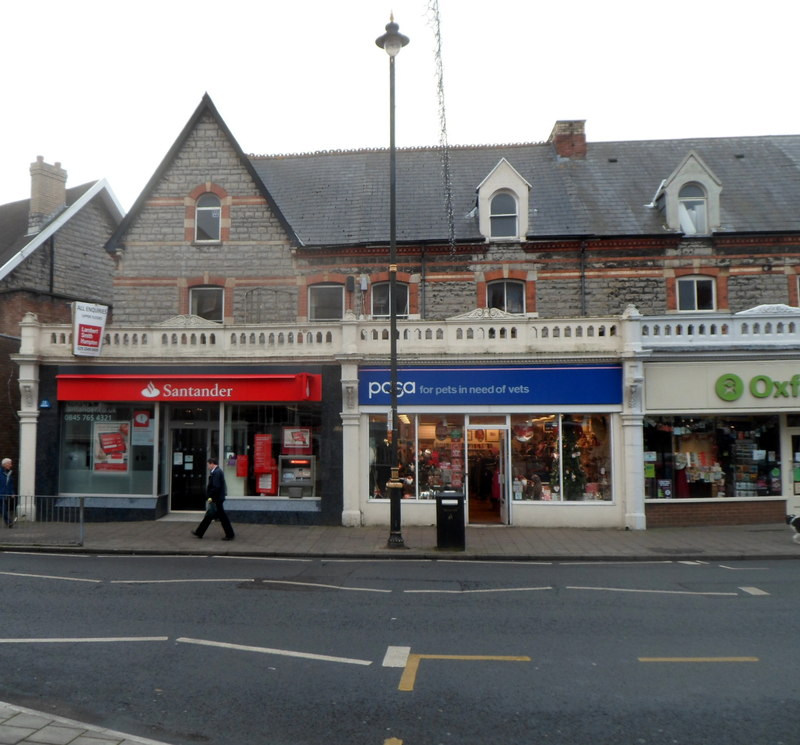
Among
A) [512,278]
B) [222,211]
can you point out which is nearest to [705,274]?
[512,278]

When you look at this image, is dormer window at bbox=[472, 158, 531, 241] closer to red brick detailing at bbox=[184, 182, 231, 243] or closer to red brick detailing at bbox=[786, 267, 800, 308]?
red brick detailing at bbox=[184, 182, 231, 243]

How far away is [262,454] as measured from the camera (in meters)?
16.9

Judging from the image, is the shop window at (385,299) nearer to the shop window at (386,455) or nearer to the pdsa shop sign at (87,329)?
the shop window at (386,455)

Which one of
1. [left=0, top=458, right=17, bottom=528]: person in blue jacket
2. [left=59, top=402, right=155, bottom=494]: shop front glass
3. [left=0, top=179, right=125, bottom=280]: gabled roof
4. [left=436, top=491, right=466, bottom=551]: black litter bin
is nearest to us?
[left=436, top=491, right=466, bottom=551]: black litter bin

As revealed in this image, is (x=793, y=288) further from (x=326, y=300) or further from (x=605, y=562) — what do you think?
(x=326, y=300)

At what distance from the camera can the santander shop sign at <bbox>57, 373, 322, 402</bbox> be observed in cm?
1638

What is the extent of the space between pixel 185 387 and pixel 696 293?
14.6 meters

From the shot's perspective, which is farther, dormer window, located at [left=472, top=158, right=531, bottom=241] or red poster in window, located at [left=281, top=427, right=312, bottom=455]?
dormer window, located at [left=472, top=158, right=531, bottom=241]

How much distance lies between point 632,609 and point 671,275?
1356cm

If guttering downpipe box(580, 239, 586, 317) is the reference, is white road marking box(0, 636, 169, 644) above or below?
below

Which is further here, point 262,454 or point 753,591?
point 262,454

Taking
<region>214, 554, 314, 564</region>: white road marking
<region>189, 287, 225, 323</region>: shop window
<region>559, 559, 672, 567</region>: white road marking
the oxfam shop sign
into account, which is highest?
Answer: <region>189, 287, 225, 323</region>: shop window

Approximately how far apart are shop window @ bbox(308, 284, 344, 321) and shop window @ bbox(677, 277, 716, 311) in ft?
32.9

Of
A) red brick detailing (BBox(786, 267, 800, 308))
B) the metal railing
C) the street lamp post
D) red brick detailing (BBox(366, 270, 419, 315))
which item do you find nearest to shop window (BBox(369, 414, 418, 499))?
the street lamp post
